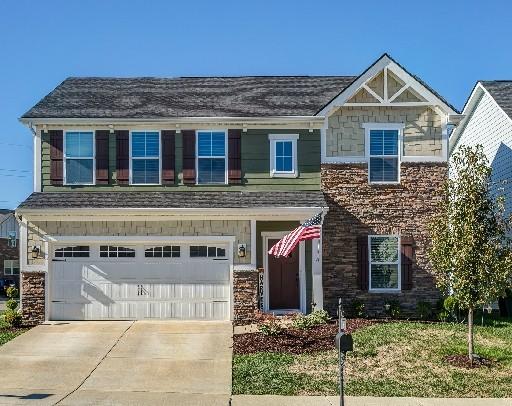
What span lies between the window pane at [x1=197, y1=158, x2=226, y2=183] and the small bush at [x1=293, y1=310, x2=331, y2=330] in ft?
15.0

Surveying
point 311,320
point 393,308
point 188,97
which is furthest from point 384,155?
point 188,97

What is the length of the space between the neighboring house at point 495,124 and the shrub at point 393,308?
544 centimetres

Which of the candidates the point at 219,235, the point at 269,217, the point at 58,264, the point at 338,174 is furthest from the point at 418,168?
the point at 58,264

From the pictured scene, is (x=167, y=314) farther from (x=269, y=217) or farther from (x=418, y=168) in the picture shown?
(x=418, y=168)

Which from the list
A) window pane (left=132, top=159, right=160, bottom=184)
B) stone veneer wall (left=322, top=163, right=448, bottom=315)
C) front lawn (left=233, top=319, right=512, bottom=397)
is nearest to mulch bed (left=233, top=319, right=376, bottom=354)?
front lawn (left=233, top=319, right=512, bottom=397)

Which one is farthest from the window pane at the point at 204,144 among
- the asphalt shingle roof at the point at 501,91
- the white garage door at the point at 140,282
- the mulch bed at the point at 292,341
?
the asphalt shingle roof at the point at 501,91

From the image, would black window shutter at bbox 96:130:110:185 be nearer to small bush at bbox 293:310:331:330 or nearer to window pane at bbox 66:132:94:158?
window pane at bbox 66:132:94:158

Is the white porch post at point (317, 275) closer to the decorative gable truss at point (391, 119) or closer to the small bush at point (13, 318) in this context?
the decorative gable truss at point (391, 119)

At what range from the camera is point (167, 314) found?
19.3 m

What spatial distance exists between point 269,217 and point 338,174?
8.47 feet

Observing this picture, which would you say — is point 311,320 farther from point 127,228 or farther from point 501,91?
point 501,91

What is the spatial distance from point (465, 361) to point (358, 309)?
5.61 metres

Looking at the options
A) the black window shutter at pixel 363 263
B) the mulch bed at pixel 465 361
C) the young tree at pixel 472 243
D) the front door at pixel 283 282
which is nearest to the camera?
the mulch bed at pixel 465 361

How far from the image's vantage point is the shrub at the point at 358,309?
19484 millimetres
